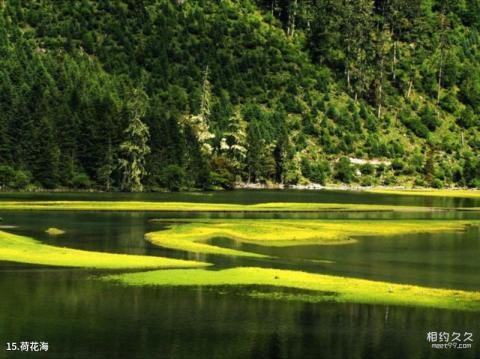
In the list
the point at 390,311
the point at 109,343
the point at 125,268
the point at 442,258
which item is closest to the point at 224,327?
the point at 109,343

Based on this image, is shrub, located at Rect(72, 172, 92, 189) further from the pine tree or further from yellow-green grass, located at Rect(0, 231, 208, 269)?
A: yellow-green grass, located at Rect(0, 231, 208, 269)

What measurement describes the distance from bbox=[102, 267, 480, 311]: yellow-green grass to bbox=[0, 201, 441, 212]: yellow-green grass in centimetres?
6174

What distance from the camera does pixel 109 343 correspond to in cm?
4050

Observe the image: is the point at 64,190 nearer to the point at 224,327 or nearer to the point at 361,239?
the point at 361,239

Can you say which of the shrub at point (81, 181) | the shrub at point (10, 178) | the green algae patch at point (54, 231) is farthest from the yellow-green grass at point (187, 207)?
the shrub at point (81, 181)

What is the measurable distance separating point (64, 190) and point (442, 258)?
109 metres

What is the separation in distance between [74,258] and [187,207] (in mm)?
61852

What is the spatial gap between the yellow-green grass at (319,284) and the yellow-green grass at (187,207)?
6174 centimetres

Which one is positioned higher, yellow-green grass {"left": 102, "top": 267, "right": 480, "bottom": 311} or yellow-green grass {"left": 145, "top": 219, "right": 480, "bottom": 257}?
yellow-green grass {"left": 102, "top": 267, "right": 480, "bottom": 311}

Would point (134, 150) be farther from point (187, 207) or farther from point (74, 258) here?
point (74, 258)

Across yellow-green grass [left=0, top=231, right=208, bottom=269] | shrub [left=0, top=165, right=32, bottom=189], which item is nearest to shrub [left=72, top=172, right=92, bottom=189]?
shrub [left=0, top=165, right=32, bottom=189]

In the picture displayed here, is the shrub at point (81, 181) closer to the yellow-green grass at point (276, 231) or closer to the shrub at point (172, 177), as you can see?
the shrub at point (172, 177)

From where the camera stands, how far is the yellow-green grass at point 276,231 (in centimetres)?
8106

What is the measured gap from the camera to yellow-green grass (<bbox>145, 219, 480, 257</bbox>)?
81062 mm
